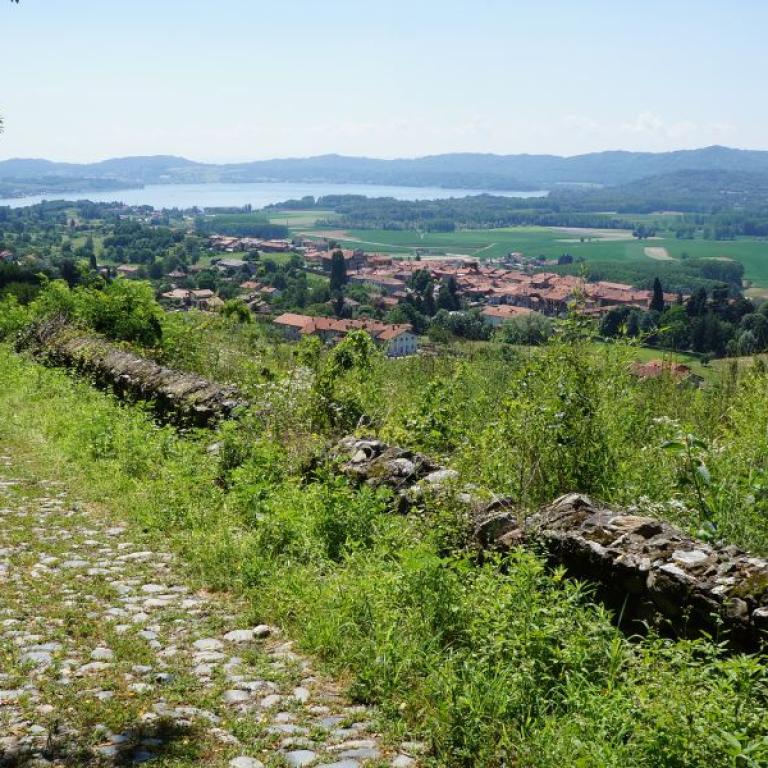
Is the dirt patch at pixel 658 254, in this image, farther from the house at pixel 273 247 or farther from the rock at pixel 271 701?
the rock at pixel 271 701

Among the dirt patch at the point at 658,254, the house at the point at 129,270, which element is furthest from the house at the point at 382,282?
the dirt patch at the point at 658,254

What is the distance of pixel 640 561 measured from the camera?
14.3ft

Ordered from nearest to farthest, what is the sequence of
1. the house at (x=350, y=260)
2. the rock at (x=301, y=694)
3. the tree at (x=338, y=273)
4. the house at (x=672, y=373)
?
the rock at (x=301, y=694) → the house at (x=672, y=373) → the tree at (x=338, y=273) → the house at (x=350, y=260)

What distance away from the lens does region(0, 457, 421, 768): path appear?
137 inches

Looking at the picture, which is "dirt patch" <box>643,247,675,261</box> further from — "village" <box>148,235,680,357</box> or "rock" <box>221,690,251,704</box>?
"rock" <box>221,690,251,704</box>

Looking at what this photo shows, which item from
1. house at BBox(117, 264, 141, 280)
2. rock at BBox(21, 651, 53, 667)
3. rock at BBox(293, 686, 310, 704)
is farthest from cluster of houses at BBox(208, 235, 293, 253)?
rock at BBox(293, 686, 310, 704)

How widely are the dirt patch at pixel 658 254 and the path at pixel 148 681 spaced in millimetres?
156160

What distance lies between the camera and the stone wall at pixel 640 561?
3.90 meters

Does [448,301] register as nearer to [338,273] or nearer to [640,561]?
[338,273]

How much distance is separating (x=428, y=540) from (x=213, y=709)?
77.3 inches

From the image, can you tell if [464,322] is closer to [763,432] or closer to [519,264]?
[763,432]

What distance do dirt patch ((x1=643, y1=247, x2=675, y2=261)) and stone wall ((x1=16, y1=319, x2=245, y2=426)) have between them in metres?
149

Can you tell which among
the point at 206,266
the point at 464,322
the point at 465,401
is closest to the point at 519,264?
the point at 206,266

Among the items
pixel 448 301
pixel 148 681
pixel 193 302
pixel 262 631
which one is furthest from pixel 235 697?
pixel 448 301
